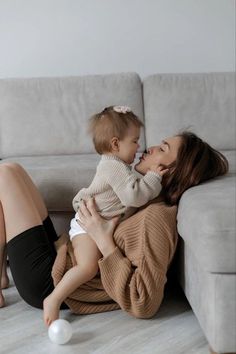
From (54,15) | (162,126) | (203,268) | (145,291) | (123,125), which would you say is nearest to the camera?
(203,268)

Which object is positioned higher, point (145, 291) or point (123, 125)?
point (123, 125)

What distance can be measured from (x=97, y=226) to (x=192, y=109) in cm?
132

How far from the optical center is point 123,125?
1.97 meters

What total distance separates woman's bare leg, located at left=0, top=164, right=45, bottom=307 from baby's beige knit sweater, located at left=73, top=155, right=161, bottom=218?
18 centimetres

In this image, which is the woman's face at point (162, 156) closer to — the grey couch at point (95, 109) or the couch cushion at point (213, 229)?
the couch cushion at point (213, 229)

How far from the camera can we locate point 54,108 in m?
3.06

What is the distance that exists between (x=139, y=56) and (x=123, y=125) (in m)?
1.60

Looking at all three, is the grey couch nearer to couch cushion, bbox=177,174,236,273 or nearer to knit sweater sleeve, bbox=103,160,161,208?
knit sweater sleeve, bbox=103,160,161,208

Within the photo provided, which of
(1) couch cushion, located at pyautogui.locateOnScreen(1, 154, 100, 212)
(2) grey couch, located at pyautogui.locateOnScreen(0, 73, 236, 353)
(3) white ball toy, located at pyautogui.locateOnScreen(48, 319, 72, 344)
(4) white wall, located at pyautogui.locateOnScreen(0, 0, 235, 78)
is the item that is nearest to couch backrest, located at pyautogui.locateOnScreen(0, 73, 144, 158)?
(2) grey couch, located at pyautogui.locateOnScreen(0, 73, 236, 353)

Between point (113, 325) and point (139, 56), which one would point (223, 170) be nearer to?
point (113, 325)

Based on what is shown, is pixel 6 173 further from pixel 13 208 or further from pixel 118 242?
pixel 118 242

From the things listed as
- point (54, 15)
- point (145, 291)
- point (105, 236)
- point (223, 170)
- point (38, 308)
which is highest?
point (54, 15)

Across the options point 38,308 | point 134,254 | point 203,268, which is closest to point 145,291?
point 134,254

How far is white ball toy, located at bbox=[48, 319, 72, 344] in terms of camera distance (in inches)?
68.3
